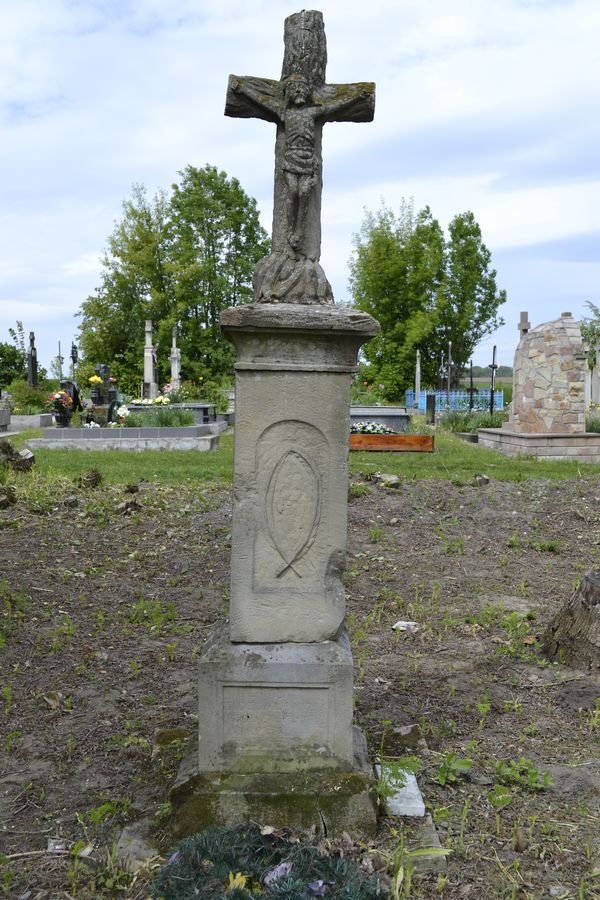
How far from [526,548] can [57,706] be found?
185 inches

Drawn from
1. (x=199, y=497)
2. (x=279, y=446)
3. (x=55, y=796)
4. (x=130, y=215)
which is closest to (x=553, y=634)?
(x=279, y=446)

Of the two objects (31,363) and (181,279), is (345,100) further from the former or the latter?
(181,279)

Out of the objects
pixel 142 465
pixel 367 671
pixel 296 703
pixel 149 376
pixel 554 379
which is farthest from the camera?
pixel 149 376

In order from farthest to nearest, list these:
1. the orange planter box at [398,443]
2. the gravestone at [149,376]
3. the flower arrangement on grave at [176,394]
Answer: the gravestone at [149,376]
the flower arrangement on grave at [176,394]
the orange planter box at [398,443]

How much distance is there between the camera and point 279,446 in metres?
3.13

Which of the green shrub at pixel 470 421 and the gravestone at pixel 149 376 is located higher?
the gravestone at pixel 149 376

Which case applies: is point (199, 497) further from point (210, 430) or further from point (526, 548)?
point (210, 430)

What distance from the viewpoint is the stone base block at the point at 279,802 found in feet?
9.74

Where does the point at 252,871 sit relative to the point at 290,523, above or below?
below

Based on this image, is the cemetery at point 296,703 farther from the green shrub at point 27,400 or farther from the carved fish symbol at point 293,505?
the green shrub at point 27,400

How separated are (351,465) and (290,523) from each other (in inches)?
319

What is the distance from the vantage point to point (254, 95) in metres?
3.20

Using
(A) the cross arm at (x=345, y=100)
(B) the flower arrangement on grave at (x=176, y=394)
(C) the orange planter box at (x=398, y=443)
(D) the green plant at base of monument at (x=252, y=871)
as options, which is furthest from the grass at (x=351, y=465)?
(D) the green plant at base of monument at (x=252, y=871)

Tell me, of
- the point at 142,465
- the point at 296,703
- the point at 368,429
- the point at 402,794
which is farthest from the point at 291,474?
the point at 368,429
